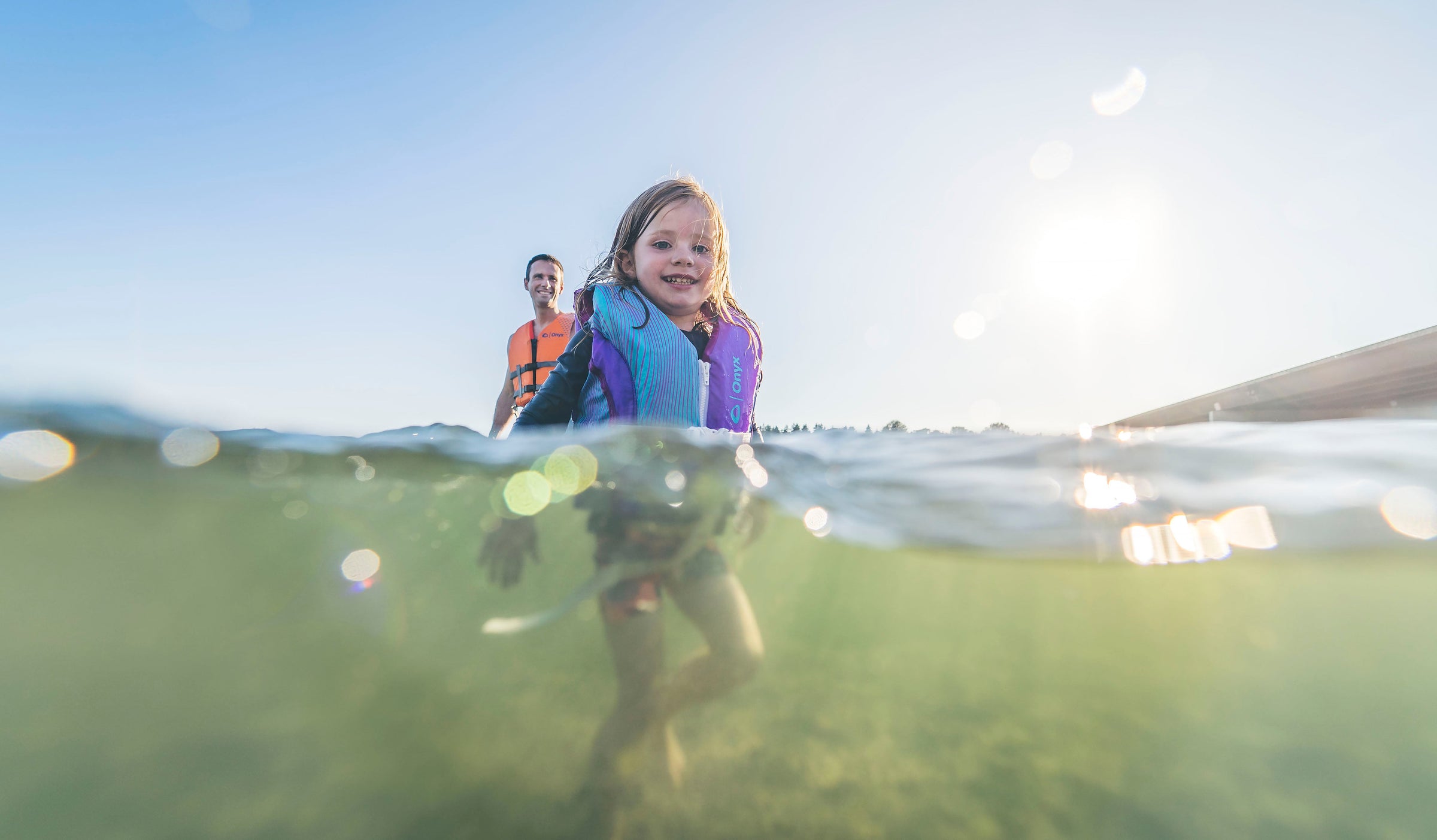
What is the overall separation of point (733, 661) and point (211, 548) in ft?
18.6

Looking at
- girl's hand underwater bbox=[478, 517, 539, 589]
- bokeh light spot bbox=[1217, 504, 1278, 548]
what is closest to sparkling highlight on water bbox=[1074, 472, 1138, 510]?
bokeh light spot bbox=[1217, 504, 1278, 548]

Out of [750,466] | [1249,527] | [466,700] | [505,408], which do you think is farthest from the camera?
[505,408]

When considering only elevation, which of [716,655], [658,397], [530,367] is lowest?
[716,655]

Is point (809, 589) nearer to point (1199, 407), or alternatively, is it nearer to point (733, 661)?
point (733, 661)

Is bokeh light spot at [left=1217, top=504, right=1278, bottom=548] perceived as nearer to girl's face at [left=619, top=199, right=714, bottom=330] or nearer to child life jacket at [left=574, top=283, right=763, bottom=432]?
child life jacket at [left=574, top=283, right=763, bottom=432]

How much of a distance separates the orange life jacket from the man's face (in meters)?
0.37

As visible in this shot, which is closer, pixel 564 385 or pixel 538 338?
pixel 564 385

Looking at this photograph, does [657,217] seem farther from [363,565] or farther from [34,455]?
[363,565]

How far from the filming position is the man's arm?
324 inches

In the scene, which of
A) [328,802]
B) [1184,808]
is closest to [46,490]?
[328,802]

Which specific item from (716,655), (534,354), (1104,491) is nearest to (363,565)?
(534,354)

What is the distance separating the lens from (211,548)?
5637mm

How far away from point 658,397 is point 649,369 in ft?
0.61

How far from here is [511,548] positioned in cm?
355
